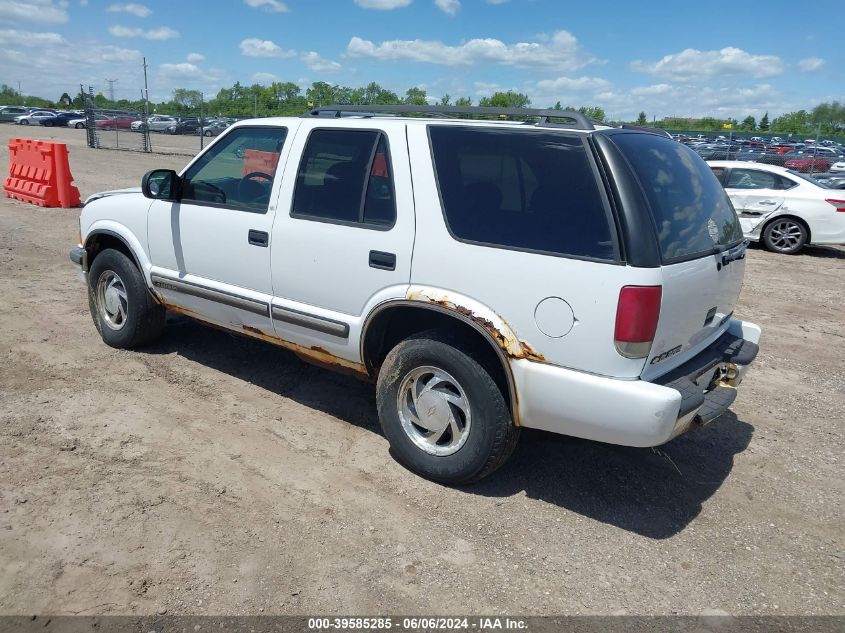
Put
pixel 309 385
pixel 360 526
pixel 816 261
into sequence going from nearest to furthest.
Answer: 1. pixel 360 526
2. pixel 309 385
3. pixel 816 261

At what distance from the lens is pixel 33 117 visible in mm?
52688

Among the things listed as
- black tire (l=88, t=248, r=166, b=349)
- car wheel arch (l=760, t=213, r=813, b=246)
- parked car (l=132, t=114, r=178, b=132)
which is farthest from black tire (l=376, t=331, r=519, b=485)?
parked car (l=132, t=114, r=178, b=132)

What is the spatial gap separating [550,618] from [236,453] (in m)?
2.14

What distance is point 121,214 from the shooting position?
530cm

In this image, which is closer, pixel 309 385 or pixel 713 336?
pixel 713 336

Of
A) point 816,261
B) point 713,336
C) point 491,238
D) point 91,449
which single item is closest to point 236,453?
point 91,449

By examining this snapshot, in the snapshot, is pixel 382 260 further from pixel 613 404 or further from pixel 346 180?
pixel 613 404

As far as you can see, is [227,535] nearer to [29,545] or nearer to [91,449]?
[29,545]

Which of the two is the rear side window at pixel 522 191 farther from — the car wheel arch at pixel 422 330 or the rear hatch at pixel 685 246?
the car wheel arch at pixel 422 330

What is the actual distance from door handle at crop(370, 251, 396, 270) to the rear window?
132 cm

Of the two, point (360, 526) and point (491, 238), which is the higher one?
point (491, 238)

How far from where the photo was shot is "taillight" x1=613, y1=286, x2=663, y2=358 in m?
3.06

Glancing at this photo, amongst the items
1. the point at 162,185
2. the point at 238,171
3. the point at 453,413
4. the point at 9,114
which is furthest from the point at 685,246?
the point at 9,114

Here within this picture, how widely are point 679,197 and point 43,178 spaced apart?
13.0m
